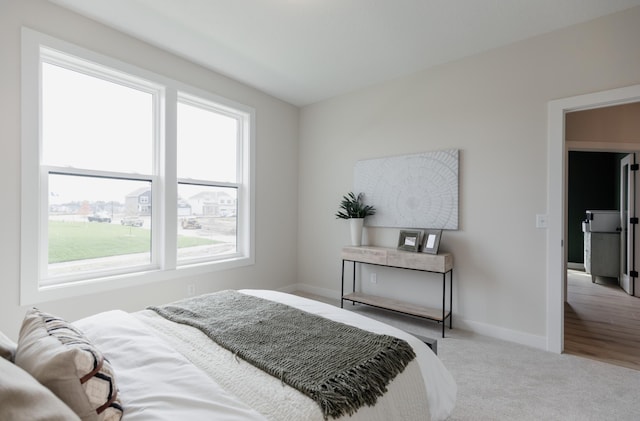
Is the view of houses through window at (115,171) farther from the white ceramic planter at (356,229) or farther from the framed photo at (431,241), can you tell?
the framed photo at (431,241)

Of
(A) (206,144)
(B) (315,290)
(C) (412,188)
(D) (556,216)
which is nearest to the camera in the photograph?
(D) (556,216)

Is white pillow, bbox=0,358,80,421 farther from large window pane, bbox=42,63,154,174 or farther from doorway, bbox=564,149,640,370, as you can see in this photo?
doorway, bbox=564,149,640,370

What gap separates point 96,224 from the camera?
2660mm

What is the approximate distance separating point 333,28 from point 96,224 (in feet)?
8.80

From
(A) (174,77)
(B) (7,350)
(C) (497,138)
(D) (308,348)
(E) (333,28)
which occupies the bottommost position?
(D) (308,348)

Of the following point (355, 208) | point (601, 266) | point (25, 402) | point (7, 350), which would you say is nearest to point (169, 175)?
point (355, 208)

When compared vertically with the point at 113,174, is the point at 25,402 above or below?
below

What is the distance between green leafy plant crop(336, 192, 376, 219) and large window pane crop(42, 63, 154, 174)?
2.16 metres

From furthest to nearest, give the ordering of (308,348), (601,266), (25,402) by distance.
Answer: (601,266) → (308,348) → (25,402)

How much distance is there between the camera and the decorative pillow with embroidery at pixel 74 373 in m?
0.75

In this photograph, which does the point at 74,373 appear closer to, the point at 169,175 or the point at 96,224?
the point at 96,224

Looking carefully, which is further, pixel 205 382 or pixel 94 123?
pixel 94 123

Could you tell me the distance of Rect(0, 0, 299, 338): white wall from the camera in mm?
2123

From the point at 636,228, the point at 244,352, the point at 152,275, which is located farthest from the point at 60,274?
the point at 636,228
